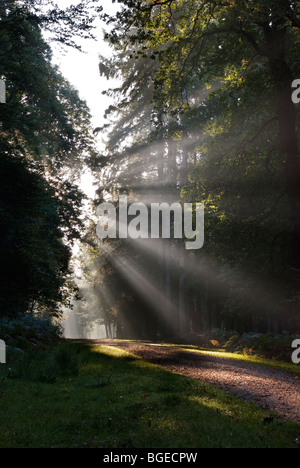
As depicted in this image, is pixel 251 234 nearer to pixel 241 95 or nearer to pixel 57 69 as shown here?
pixel 241 95

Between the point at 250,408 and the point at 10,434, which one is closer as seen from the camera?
the point at 10,434

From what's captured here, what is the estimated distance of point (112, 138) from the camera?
1158 inches

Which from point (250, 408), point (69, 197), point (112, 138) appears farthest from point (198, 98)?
point (250, 408)

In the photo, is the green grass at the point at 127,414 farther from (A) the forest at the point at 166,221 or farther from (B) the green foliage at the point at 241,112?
(B) the green foliage at the point at 241,112

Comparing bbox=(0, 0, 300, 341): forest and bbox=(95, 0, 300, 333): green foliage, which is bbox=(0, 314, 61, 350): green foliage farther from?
bbox=(95, 0, 300, 333): green foliage

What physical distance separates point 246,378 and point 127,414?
15.1ft

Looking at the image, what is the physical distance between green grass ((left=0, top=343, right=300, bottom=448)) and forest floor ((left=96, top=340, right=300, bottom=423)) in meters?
0.58

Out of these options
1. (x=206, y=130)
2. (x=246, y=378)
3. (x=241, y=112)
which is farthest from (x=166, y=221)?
(x=246, y=378)

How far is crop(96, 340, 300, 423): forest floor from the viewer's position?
7285 millimetres

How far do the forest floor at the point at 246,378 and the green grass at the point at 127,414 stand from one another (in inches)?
22.9

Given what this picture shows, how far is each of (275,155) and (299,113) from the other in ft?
6.09

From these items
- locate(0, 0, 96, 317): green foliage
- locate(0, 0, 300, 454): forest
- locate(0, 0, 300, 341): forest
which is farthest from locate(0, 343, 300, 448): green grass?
locate(0, 0, 300, 341): forest

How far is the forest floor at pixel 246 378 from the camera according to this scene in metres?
7.29

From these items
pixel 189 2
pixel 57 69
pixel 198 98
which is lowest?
pixel 189 2
